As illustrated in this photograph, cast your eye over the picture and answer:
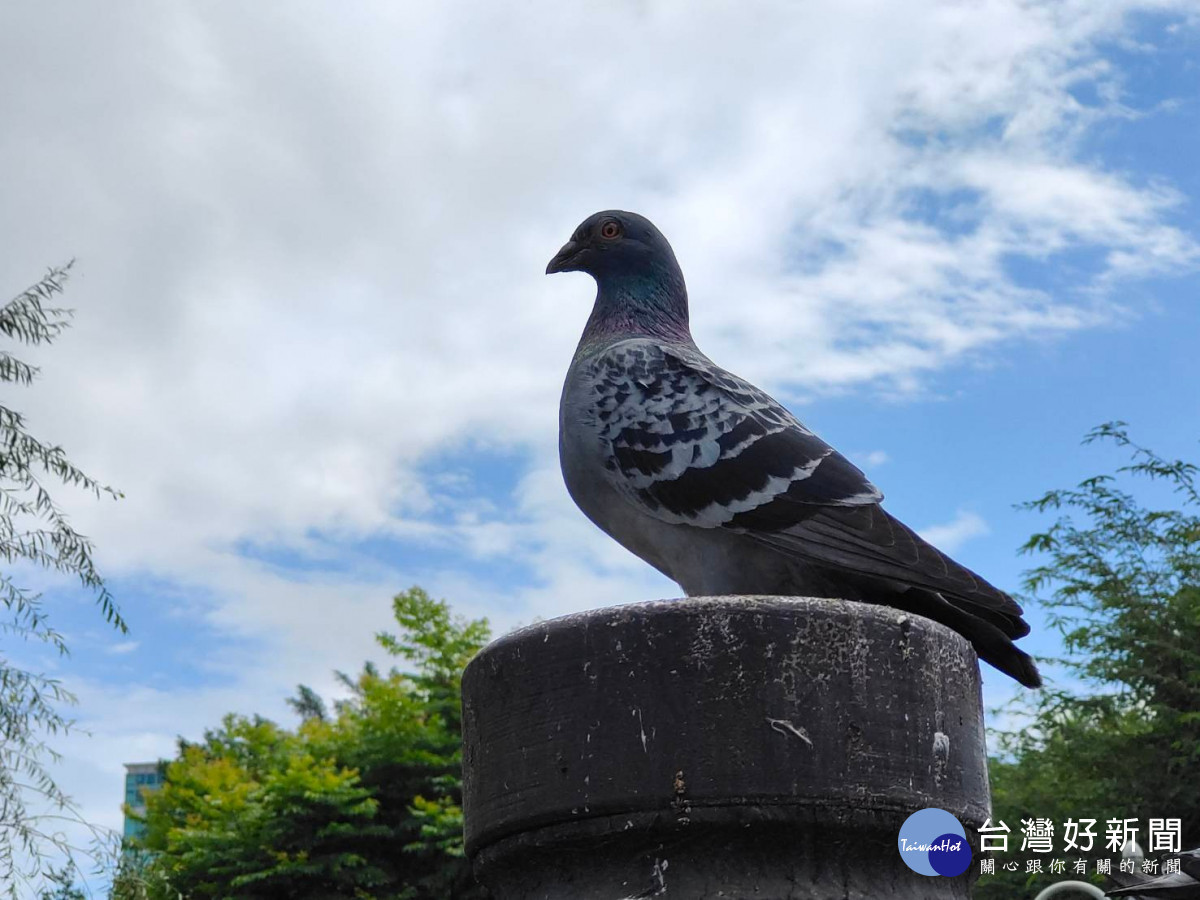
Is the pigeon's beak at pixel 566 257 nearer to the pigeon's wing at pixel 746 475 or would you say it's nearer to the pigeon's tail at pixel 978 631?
the pigeon's wing at pixel 746 475

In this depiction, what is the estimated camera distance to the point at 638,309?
436cm

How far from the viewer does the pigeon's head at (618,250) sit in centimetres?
438

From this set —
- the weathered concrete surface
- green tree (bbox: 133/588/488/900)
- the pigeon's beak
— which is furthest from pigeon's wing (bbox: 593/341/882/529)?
green tree (bbox: 133/588/488/900)

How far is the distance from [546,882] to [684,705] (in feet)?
1.88

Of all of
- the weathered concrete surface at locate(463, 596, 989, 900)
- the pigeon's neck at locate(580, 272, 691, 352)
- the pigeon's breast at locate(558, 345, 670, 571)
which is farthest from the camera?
the pigeon's neck at locate(580, 272, 691, 352)

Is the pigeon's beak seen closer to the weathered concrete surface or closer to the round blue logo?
the weathered concrete surface

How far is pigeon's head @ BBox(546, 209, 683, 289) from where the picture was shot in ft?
14.4

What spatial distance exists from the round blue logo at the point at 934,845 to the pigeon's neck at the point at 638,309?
71.7 inches

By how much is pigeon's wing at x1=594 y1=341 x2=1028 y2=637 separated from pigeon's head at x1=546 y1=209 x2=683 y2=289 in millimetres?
361

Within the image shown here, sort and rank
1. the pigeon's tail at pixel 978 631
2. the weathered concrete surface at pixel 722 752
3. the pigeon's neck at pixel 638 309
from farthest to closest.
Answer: the pigeon's neck at pixel 638 309 → the pigeon's tail at pixel 978 631 → the weathered concrete surface at pixel 722 752

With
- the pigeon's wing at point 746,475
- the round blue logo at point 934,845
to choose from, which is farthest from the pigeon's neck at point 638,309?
the round blue logo at point 934,845

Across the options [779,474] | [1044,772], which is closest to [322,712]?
[1044,772]

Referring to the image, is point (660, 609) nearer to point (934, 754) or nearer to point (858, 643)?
point (858, 643)

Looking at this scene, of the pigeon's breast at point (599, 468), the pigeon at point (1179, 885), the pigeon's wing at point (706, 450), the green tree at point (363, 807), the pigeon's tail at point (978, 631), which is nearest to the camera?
the pigeon's tail at point (978, 631)
